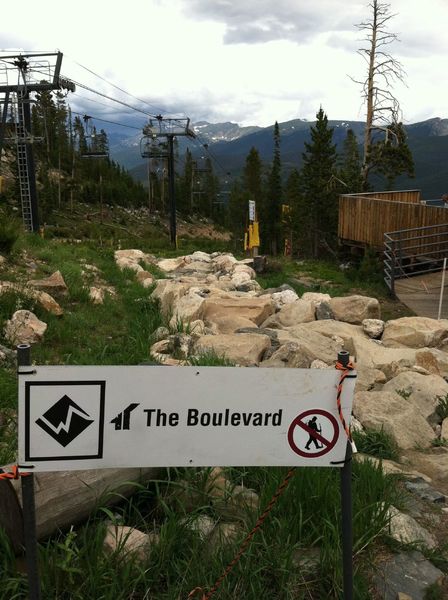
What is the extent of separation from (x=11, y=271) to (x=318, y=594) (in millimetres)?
8390

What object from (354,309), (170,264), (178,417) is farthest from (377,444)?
(170,264)

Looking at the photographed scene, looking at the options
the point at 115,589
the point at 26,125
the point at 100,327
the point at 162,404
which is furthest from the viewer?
the point at 26,125

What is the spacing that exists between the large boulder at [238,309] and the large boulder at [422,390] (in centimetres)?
346

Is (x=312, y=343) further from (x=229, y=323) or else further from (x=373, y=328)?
(x=373, y=328)

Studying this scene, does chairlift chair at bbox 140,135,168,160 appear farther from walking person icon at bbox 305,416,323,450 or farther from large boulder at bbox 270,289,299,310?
walking person icon at bbox 305,416,323,450

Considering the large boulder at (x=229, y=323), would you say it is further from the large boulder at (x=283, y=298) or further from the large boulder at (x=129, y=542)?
the large boulder at (x=129, y=542)

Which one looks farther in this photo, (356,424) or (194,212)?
(194,212)

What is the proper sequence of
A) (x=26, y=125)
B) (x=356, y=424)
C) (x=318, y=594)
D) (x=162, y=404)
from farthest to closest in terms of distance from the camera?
(x=26, y=125), (x=356, y=424), (x=318, y=594), (x=162, y=404)

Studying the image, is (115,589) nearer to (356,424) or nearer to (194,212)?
(356,424)

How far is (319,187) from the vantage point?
44.7 meters

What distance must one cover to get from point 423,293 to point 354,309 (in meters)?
4.57

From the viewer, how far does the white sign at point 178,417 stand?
2225mm

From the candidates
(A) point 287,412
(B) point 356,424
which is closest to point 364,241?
(B) point 356,424

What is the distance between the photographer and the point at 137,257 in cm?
1839
